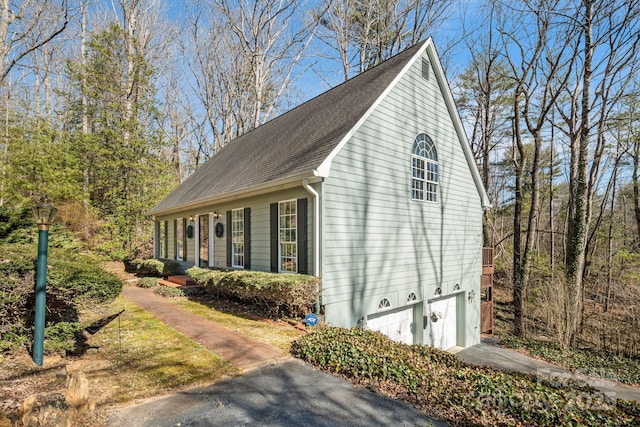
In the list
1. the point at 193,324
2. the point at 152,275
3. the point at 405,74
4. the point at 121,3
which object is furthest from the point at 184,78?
the point at 193,324

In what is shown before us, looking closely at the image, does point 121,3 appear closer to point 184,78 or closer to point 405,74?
point 184,78

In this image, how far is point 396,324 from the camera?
357 inches

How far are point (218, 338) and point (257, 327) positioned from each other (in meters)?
0.93

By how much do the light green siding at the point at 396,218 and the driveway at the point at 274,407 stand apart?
280cm

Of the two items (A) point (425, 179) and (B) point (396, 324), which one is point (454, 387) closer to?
(B) point (396, 324)

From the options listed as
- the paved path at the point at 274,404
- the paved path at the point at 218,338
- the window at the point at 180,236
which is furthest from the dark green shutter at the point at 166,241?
the paved path at the point at 274,404

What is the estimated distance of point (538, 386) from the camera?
423 centimetres

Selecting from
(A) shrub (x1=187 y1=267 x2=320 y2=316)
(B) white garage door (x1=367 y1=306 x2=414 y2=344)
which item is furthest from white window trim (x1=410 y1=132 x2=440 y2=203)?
(A) shrub (x1=187 y1=267 x2=320 y2=316)

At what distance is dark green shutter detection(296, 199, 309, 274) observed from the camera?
7.35 meters

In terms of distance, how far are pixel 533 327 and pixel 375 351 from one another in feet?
40.8

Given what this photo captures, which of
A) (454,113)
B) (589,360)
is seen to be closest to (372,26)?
(454,113)

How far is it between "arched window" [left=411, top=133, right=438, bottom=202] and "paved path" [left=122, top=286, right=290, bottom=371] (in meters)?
5.82

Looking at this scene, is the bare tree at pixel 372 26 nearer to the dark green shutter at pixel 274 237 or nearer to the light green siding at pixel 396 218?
the light green siding at pixel 396 218

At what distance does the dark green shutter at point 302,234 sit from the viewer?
24.1ft
